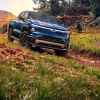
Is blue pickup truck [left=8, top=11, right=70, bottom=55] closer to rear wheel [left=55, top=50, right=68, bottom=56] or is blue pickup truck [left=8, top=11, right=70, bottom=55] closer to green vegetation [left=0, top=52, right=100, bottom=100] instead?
rear wheel [left=55, top=50, right=68, bottom=56]

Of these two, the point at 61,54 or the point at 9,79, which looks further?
the point at 61,54

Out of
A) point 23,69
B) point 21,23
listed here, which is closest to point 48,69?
point 23,69

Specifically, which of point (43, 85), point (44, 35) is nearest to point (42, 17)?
point (44, 35)

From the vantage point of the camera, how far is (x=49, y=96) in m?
9.47

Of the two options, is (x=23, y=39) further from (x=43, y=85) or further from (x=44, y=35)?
(x=43, y=85)

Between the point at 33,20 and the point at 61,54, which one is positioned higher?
the point at 33,20

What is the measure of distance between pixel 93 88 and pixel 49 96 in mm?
1518

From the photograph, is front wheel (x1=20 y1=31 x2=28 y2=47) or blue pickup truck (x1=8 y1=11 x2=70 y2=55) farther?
front wheel (x1=20 y1=31 x2=28 y2=47)

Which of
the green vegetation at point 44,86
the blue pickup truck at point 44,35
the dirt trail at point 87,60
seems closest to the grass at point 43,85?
the green vegetation at point 44,86

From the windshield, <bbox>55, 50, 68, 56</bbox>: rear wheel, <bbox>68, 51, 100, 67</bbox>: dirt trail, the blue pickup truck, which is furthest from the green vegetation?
the windshield

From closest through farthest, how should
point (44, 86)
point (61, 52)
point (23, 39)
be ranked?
point (44, 86) < point (61, 52) < point (23, 39)

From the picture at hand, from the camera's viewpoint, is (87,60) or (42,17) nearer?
(87,60)

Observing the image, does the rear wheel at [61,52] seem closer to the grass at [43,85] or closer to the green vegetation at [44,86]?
the grass at [43,85]

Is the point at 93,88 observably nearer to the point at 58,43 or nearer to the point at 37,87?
the point at 37,87
